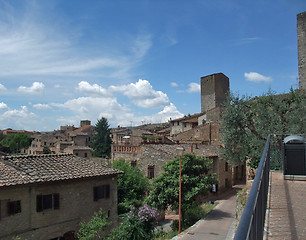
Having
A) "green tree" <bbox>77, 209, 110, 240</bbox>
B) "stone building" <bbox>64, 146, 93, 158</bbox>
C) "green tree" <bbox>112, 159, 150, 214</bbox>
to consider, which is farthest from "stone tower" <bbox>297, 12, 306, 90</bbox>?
"stone building" <bbox>64, 146, 93, 158</bbox>

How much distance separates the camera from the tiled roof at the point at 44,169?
45.3 feet

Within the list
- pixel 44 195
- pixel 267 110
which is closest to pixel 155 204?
pixel 44 195

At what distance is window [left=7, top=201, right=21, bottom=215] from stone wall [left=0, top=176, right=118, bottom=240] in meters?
0.15

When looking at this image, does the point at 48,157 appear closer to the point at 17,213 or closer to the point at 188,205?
the point at 17,213

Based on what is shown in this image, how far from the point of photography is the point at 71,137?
74250 mm

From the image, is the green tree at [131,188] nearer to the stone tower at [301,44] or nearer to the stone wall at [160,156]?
the stone wall at [160,156]

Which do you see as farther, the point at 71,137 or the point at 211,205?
the point at 71,137

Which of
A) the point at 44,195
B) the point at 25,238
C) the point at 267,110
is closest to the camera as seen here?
the point at 25,238

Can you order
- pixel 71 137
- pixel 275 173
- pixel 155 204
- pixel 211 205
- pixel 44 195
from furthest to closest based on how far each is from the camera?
pixel 71 137, pixel 211 205, pixel 155 204, pixel 44 195, pixel 275 173

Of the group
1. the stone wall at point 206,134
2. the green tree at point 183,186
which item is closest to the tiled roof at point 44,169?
the green tree at point 183,186

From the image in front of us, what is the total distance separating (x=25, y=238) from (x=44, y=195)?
223 centimetres

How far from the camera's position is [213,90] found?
197 ft

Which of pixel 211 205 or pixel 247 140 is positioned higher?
pixel 247 140

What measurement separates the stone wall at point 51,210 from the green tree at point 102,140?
4179 cm
